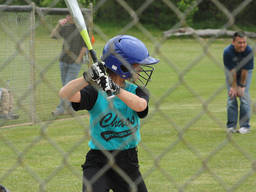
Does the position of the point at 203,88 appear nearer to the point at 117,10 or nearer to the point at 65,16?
the point at 65,16

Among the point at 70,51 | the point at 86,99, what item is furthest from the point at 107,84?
the point at 70,51

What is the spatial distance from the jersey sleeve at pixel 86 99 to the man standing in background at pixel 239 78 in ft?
14.1

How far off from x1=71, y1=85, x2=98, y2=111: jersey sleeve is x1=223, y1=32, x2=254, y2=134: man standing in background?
4285mm

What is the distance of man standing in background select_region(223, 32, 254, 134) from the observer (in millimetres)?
7441

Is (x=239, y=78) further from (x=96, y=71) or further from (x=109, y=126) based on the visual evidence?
(x=96, y=71)

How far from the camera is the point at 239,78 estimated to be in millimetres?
7945

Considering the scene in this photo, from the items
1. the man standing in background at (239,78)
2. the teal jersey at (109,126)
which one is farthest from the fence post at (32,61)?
the teal jersey at (109,126)

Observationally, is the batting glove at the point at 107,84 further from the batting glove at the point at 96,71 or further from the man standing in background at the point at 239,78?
the man standing in background at the point at 239,78

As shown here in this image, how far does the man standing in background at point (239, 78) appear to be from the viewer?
24.4ft

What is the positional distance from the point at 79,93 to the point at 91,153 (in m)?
0.49

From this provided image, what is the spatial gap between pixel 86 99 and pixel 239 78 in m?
4.93

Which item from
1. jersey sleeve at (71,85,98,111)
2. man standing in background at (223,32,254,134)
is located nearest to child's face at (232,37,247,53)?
man standing in background at (223,32,254,134)

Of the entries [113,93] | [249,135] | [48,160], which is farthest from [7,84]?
[113,93]

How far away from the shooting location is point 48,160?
243 inches
